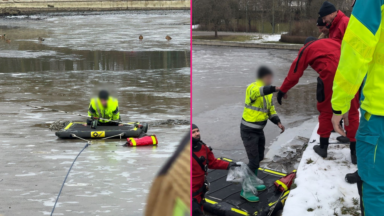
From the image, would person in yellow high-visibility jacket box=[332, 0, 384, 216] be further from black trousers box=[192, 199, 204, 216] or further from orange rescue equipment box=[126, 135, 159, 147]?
orange rescue equipment box=[126, 135, 159, 147]

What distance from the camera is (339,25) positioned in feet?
A: 11.5

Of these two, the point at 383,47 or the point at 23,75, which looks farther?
the point at 23,75

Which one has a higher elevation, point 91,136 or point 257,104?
point 257,104

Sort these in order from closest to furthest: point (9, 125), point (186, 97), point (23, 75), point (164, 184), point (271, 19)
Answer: point (164, 184) < point (271, 19) < point (9, 125) < point (186, 97) < point (23, 75)

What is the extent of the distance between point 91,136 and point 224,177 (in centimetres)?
331

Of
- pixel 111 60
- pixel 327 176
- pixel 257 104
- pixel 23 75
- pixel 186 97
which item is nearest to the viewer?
pixel 327 176

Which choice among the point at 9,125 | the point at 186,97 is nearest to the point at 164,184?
the point at 9,125

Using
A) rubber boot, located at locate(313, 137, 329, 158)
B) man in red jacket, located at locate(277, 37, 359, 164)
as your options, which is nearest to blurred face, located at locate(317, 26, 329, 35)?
man in red jacket, located at locate(277, 37, 359, 164)

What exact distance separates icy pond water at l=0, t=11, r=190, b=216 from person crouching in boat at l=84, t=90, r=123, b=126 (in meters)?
0.58

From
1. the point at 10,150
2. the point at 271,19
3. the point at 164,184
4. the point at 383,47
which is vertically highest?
the point at 271,19

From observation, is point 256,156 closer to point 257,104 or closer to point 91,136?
point 257,104

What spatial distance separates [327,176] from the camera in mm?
3375

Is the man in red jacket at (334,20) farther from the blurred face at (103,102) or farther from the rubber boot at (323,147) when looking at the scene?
the blurred face at (103,102)

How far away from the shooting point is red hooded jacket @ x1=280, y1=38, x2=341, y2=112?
11.2 ft
